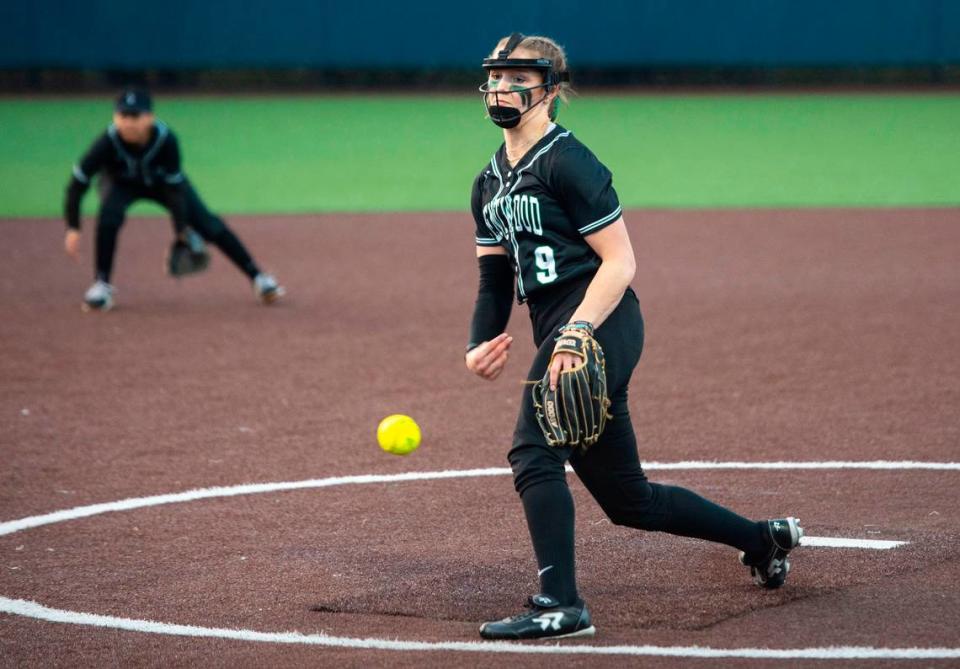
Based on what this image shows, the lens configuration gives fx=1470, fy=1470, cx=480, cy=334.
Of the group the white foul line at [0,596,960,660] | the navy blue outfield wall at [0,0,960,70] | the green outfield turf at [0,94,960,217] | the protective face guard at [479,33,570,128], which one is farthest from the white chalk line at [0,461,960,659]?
the navy blue outfield wall at [0,0,960,70]

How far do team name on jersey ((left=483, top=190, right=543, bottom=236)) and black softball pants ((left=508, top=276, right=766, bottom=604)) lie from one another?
0.26 metres

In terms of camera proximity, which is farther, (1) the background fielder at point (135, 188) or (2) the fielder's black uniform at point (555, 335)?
(1) the background fielder at point (135, 188)

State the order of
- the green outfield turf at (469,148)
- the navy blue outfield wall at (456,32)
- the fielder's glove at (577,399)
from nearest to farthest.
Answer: the fielder's glove at (577,399), the green outfield turf at (469,148), the navy blue outfield wall at (456,32)

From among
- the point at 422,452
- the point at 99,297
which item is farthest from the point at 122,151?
the point at 422,452

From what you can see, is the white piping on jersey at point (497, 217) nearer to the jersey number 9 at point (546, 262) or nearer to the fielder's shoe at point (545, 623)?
the jersey number 9 at point (546, 262)

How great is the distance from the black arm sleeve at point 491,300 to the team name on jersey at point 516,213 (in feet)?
0.68

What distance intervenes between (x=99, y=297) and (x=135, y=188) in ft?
2.95

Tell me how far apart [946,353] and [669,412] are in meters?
2.38

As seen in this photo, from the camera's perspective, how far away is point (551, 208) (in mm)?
4660

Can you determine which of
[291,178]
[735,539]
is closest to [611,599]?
[735,539]

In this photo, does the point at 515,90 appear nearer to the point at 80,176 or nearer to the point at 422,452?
the point at 422,452

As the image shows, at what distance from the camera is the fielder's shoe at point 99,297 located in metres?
11.1

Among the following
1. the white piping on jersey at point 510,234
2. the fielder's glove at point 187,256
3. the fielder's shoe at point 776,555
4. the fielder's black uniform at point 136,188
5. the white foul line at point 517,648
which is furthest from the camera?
the fielder's glove at point 187,256

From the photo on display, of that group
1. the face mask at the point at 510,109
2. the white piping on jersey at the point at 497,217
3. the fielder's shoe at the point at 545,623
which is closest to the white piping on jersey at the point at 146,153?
the white piping on jersey at the point at 497,217
